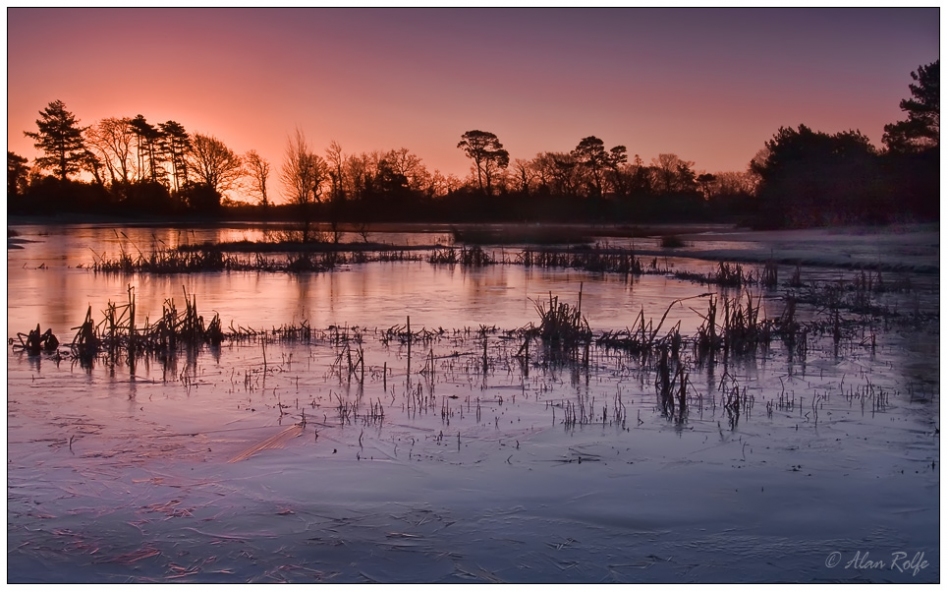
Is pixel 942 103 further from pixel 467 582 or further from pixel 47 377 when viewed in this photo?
pixel 47 377

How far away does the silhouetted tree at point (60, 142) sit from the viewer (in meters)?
18.2

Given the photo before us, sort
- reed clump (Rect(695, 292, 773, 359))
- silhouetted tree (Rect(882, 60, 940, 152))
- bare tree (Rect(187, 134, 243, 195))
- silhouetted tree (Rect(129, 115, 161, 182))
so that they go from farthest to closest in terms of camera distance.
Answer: bare tree (Rect(187, 134, 243, 195)), silhouetted tree (Rect(129, 115, 161, 182)), silhouetted tree (Rect(882, 60, 940, 152)), reed clump (Rect(695, 292, 773, 359))

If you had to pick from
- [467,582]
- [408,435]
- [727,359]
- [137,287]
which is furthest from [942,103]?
[137,287]

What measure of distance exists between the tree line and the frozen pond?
752 centimetres

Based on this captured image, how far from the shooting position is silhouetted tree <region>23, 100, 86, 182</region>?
18.2 meters

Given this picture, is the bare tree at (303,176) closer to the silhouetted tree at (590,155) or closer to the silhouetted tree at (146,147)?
the silhouetted tree at (146,147)

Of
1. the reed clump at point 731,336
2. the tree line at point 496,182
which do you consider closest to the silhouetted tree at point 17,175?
the tree line at point 496,182

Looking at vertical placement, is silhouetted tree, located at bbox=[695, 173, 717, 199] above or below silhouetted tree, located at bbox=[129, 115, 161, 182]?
above

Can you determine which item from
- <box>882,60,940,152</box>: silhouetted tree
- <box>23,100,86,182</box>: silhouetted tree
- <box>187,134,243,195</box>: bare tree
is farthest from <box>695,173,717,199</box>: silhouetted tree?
<box>23,100,86,182</box>: silhouetted tree

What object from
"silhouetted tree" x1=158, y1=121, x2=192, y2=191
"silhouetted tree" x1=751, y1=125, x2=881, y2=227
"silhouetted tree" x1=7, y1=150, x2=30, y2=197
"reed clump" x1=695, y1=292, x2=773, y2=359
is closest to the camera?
"reed clump" x1=695, y1=292, x2=773, y2=359

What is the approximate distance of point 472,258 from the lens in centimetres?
2919

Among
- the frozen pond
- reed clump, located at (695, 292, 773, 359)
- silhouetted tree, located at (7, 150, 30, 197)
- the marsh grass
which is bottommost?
the frozen pond

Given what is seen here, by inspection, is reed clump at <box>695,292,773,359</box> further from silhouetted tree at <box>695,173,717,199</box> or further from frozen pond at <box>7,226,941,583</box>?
silhouetted tree at <box>695,173,717,199</box>

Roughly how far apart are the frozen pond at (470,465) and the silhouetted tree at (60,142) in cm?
830
